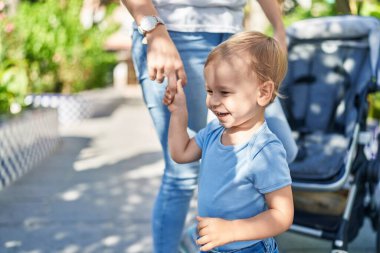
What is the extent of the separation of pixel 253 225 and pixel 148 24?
76 centimetres

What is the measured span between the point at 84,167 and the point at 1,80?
1.21 metres

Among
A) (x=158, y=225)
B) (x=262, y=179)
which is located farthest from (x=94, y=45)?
(x=262, y=179)

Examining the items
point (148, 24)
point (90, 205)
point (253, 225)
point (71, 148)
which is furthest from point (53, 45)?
point (253, 225)

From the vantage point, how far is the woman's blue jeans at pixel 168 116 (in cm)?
227

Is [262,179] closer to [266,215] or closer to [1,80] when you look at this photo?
[266,215]

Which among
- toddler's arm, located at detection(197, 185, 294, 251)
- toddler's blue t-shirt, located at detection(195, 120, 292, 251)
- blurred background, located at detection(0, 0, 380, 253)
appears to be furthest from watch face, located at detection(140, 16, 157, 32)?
blurred background, located at detection(0, 0, 380, 253)

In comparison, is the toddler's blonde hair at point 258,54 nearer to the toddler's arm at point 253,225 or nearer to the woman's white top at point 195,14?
the toddler's arm at point 253,225

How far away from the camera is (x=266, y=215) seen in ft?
5.32

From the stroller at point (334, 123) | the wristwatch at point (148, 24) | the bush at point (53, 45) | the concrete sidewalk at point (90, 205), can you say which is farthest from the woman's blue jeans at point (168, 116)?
the bush at point (53, 45)

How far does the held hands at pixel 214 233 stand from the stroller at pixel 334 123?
55.2 inches

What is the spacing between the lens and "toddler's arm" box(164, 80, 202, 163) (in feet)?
6.34

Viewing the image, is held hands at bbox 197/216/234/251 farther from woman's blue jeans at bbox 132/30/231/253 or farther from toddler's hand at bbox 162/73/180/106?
woman's blue jeans at bbox 132/30/231/253

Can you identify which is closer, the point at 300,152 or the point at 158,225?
the point at 158,225

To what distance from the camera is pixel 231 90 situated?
5.59ft
